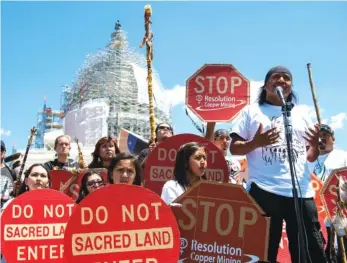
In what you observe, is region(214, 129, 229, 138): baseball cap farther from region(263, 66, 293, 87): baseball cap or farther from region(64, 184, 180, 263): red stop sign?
region(64, 184, 180, 263): red stop sign

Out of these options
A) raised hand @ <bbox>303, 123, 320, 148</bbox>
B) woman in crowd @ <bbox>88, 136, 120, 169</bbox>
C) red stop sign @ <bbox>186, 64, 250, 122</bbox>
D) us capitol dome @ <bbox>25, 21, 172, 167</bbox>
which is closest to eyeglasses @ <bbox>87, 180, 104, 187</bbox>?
woman in crowd @ <bbox>88, 136, 120, 169</bbox>

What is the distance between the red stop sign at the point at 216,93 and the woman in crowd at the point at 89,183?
126cm

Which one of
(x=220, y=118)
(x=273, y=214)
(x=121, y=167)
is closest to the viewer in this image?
(x=273, y=214)

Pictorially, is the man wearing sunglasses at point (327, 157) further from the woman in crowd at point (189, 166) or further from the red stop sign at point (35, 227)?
the red stop sign at point (35, 227)

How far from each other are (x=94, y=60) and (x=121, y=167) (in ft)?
216

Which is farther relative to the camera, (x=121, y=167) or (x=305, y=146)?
(x=121, y=167)

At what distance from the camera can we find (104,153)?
514 centimetres

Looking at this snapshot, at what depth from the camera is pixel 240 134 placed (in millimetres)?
3496

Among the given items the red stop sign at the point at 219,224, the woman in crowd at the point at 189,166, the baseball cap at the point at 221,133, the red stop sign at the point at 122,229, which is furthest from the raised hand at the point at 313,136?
the baseball cap at the point at 221,133

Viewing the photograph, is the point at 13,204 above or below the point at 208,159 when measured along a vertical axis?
below

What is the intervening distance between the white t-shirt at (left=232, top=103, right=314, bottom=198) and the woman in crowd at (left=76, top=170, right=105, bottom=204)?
1.59 metres

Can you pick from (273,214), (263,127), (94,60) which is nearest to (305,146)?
(263,127)

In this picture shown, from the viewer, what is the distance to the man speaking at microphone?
10.7ft

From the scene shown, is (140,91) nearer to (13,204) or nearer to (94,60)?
(94,60)
